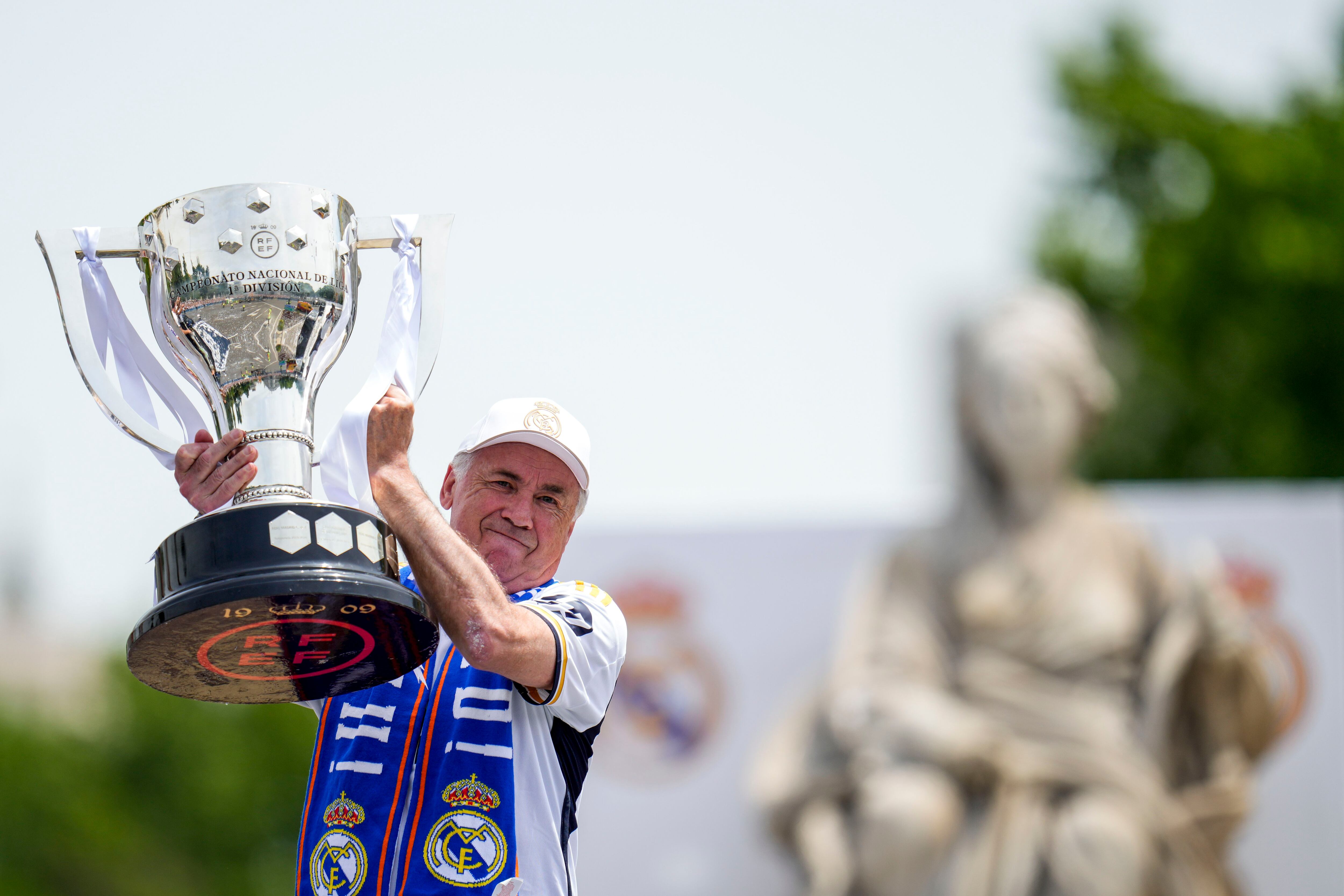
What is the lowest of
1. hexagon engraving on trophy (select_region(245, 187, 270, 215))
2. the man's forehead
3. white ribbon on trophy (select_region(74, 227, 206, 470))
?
the man's forehead

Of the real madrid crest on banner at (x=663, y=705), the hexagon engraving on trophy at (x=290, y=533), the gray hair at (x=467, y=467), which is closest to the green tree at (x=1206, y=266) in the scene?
the real madrid crest on banner at (x=663, y=705)

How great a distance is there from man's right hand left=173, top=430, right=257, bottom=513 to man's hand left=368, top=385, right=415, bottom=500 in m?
0.19

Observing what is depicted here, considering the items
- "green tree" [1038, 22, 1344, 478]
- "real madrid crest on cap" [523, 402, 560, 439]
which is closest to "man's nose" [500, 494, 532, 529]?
"real madrid crest on cap" [523, 402, 560, 439]

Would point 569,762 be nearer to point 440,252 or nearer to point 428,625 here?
point 428,625

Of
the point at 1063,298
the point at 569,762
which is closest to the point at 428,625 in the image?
the point at 569,762

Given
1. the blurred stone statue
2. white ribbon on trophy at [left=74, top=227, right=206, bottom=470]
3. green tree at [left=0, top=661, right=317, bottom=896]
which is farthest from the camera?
green tree at [left=0, top=661, right=317, bottom=896]

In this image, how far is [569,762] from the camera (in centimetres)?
244

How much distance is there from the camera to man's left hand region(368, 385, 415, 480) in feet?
7.75

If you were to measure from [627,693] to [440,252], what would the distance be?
9230 mm

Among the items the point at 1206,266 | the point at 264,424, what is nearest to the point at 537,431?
the point at 264,424

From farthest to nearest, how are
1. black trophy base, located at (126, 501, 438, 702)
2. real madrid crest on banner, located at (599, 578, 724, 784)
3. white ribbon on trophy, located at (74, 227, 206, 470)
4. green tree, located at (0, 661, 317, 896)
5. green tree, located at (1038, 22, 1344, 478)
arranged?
green tree, located at (0, 661, 317, 896) < green tree, located at (1038, 22, 1344, 478) < real madrid crest on banner, located at (599, 578, 724, 784) < white ribbon on trophy, located at (74, 227, 206, 470) < black trophy base, located at (126, 501, 438, 702)

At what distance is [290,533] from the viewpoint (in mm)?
2258

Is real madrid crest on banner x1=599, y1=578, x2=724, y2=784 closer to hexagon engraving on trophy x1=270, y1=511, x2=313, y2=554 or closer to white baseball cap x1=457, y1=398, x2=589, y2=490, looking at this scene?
white baseball cap x1=457, y1=398, x2=589, y2=490

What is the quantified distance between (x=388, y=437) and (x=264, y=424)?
25cm
